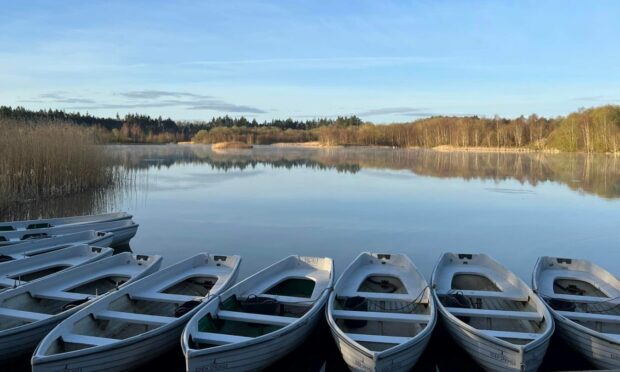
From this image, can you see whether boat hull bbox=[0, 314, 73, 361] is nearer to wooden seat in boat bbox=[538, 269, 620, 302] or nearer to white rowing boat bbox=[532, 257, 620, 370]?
white rowing boat bbox=[532, 257, 620, 370]

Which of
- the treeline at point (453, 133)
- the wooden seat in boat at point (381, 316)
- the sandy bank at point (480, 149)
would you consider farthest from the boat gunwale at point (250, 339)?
the treeline at point (453, 133)

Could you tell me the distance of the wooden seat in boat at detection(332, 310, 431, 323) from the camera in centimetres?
478

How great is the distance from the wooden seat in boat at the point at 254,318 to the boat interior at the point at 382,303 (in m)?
0.53

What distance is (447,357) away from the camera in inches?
193

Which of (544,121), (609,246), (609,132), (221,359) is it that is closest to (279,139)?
(544,121)

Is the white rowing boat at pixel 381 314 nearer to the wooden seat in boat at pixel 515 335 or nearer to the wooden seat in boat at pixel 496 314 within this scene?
the wooden seat in boat at pixel 496 314

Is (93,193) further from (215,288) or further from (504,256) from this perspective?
(504,256)

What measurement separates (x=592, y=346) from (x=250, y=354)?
302cm

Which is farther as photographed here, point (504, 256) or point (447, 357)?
point (504, 256)

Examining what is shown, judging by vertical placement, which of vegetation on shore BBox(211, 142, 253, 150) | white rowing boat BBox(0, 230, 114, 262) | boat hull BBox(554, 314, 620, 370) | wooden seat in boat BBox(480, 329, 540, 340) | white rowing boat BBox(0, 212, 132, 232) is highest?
vegetation on shore BBox(211, 142, 253, 150)

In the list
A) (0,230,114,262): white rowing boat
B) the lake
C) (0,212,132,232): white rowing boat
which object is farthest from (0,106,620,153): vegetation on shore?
(0,230,114,262): white rowing boat

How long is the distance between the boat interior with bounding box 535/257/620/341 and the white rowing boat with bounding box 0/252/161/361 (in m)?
4.92

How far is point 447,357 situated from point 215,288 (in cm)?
266

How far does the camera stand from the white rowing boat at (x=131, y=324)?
3.86 meters
